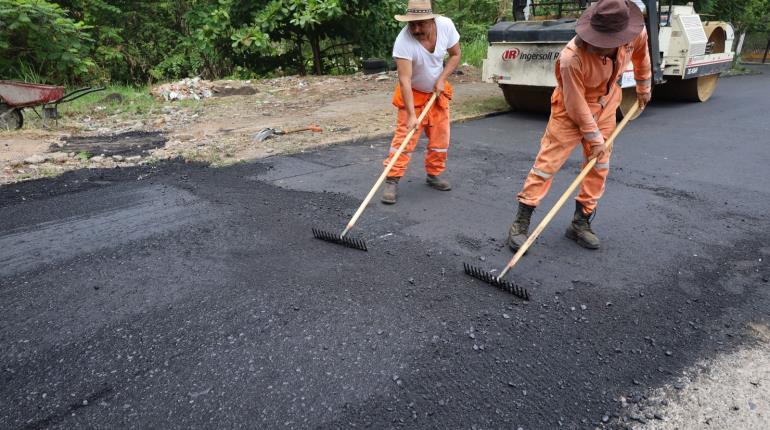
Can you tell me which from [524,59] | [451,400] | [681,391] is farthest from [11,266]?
[524,59]

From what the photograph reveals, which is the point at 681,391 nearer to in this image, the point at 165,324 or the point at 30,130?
the point at 165,324

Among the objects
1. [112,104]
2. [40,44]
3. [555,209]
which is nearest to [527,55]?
[555,209]

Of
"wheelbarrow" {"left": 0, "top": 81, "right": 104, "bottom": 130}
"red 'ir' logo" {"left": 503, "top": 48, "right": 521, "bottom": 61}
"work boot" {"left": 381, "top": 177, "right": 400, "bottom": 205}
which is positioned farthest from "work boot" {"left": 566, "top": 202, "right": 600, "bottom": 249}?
"wheelbarrow" {"left": 0, "top": 81, "right": 104, "bottom": 130}

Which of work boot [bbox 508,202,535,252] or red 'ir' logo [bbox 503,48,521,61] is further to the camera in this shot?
red 'ir' logo [bbox 503,48,521,61]

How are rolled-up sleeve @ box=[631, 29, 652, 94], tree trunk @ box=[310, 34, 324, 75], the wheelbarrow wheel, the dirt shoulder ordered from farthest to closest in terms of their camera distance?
tree trunk @ box=[310, 34, 324, 75] < the wheelbarrow wheel < the dirt shoulder < rolled-up sleeve @ box=[631, 29, 652, 94]

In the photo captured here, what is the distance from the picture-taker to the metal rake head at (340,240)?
3.41 meters

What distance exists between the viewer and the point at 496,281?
9.48 feet

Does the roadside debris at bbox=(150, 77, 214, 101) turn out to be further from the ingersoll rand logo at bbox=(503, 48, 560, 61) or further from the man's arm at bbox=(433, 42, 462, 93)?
the man's arm at bbox=(433, 42, 462, 93)

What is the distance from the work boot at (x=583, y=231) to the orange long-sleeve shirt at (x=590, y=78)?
1.84 ft

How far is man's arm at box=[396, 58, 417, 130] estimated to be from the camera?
3961 mm

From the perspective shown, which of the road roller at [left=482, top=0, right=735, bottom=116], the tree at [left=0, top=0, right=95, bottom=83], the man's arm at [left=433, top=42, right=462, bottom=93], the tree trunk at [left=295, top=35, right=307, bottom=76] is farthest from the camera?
the tree trunk at [left=295, top=35, right=307, bottom=76]

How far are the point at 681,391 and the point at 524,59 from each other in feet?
19.5

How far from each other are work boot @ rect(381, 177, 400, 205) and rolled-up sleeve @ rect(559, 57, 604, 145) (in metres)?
1.61

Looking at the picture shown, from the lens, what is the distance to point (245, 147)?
19.8ft
